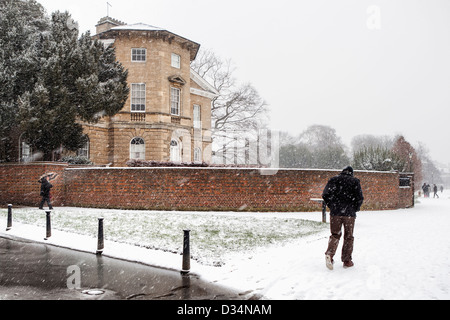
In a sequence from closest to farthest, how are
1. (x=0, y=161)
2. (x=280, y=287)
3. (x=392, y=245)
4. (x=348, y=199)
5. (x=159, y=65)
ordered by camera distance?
(x=280, y=287) → (x=348, y=199) → (x=392, y=245) → (x=0, y=161) → (x=159, y=65)

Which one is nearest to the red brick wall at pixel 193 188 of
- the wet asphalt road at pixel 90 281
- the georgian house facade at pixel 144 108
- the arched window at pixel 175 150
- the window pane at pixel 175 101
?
the wet asphalt road at pixel 90 281

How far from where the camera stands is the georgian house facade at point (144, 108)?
27172 mm

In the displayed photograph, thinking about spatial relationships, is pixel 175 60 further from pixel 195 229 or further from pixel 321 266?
pixel 321 266

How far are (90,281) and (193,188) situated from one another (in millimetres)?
10120

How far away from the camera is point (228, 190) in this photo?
16.1 m

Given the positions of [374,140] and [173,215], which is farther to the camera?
[374,140]

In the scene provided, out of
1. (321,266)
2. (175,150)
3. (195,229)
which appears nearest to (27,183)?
(195,229)

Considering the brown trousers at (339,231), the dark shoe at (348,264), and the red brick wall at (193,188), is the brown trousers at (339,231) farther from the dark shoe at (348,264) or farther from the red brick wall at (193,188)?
the red brick wall at (193,188)

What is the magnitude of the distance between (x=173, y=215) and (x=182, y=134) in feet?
52.0

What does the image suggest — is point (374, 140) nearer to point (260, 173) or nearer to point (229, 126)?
point (229, 126)

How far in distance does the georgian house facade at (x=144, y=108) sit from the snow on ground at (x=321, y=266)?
16653 millimetres

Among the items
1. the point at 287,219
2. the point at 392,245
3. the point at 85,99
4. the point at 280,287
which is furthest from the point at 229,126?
the point at 280,287

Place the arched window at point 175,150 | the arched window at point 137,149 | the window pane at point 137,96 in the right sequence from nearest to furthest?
the arched window at point 137,149, the window pane at point 137,96, the arched window at point 175,150

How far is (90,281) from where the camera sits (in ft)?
20.0
